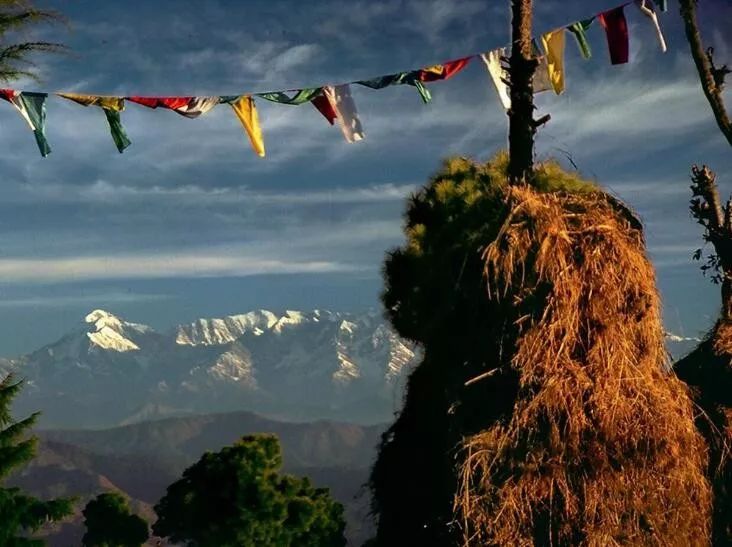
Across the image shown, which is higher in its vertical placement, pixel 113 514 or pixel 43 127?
pixel 43 127

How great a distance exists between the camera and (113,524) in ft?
221

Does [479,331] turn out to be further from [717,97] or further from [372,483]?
[717,97]

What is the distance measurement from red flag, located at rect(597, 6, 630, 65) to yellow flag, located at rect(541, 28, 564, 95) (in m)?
1.46

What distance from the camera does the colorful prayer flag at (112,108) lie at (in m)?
21.2

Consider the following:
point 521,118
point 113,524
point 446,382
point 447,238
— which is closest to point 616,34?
point 521,118

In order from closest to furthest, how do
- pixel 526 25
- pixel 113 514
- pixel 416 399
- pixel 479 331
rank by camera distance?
pixel 479 331 → pixel 416 399 → pixel 526 25 → pixel 113 514

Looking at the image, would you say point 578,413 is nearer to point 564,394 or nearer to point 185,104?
point 564,394

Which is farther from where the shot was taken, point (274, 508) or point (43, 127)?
point (274, 508)

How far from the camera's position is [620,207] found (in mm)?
12297

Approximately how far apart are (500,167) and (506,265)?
945 cm

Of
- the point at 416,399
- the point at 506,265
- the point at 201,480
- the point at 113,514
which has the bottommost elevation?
the point at 113,514

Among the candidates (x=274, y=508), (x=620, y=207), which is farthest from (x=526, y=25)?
(x=274, y=508)

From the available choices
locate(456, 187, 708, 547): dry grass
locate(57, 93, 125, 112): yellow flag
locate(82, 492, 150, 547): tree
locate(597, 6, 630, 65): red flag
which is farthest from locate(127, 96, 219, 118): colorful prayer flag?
locate(82, 492, 150, 547): tree

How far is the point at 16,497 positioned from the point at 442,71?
46.2 feet
